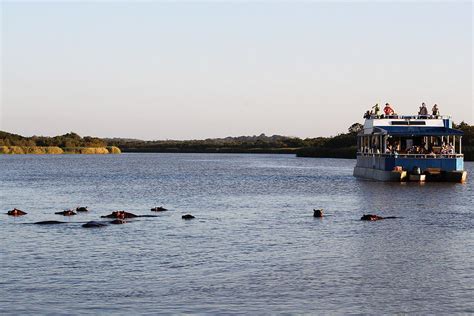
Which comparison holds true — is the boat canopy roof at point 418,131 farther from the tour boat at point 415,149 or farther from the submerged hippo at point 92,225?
the submerged hippo at point 92,225

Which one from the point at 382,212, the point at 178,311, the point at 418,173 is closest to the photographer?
the point at 178,311

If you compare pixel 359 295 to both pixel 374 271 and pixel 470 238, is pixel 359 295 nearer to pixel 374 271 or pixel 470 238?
pixel 374 271

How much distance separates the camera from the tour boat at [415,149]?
68.8 m

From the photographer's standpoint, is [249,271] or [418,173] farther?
[418,173]

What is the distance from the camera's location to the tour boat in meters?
68.8

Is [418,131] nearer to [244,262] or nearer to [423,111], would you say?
[423,111]

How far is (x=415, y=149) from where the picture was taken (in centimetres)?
7000

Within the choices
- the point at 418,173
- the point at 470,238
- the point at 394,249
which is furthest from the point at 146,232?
the point at 418,173

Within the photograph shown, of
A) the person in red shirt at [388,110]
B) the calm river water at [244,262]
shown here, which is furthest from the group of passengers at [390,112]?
the calm river water at [244,262]

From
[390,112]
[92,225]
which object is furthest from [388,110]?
[92,225]

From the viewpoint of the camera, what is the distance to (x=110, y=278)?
24172 mm

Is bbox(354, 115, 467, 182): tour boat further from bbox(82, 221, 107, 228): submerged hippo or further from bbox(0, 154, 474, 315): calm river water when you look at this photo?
bbox(82, 221, 107, 228): submerged hippo

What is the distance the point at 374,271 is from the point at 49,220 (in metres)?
20.8

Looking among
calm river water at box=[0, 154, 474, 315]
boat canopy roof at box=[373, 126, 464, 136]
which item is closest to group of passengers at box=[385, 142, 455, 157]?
boat canopy roof at box=[373, 126, 464, 136]
